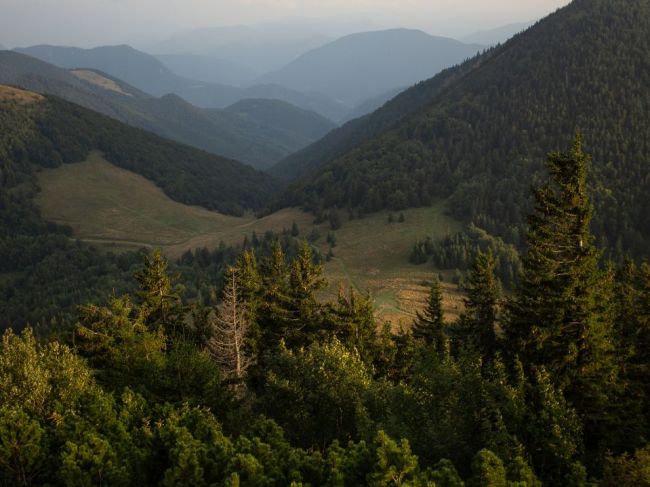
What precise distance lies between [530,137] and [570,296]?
139625 millimetres

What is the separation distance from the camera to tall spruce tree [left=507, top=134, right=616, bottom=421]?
2744 cm

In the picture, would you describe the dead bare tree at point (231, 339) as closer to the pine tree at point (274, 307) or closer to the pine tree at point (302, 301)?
the pine tree at point (274, 307)

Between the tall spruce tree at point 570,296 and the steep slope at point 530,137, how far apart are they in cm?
9316

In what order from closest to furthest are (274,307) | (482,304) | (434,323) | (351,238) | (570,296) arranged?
(570,296), (482,304), (274,307), (434,323), (351,238)

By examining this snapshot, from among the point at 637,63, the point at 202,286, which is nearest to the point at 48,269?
the point at 202,286

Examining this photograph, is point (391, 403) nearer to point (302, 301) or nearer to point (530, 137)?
point (302, 301)

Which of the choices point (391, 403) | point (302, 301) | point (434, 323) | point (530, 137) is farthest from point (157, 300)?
point (530, 137)

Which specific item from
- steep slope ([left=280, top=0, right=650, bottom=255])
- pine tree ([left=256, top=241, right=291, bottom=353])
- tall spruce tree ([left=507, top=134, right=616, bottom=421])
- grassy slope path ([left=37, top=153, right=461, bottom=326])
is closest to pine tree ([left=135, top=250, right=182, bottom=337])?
pine tree ([left=256, top=241, right=291, bottom=353])

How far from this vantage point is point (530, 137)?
153375mm

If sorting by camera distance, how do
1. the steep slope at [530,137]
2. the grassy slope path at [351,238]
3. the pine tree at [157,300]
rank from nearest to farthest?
1. the pine tree at [157,300]
2. the grassy slope path at [351,238]
3. the steep slope at [530,137]

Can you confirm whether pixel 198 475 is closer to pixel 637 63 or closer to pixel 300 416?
pixel 300 416

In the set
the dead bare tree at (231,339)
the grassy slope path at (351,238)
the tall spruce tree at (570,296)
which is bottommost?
the grassy slope path at (351,238)

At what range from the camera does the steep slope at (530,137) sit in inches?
4889

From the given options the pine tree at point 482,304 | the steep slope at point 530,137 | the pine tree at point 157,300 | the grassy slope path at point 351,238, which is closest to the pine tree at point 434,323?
the pine tree at point 482,304
